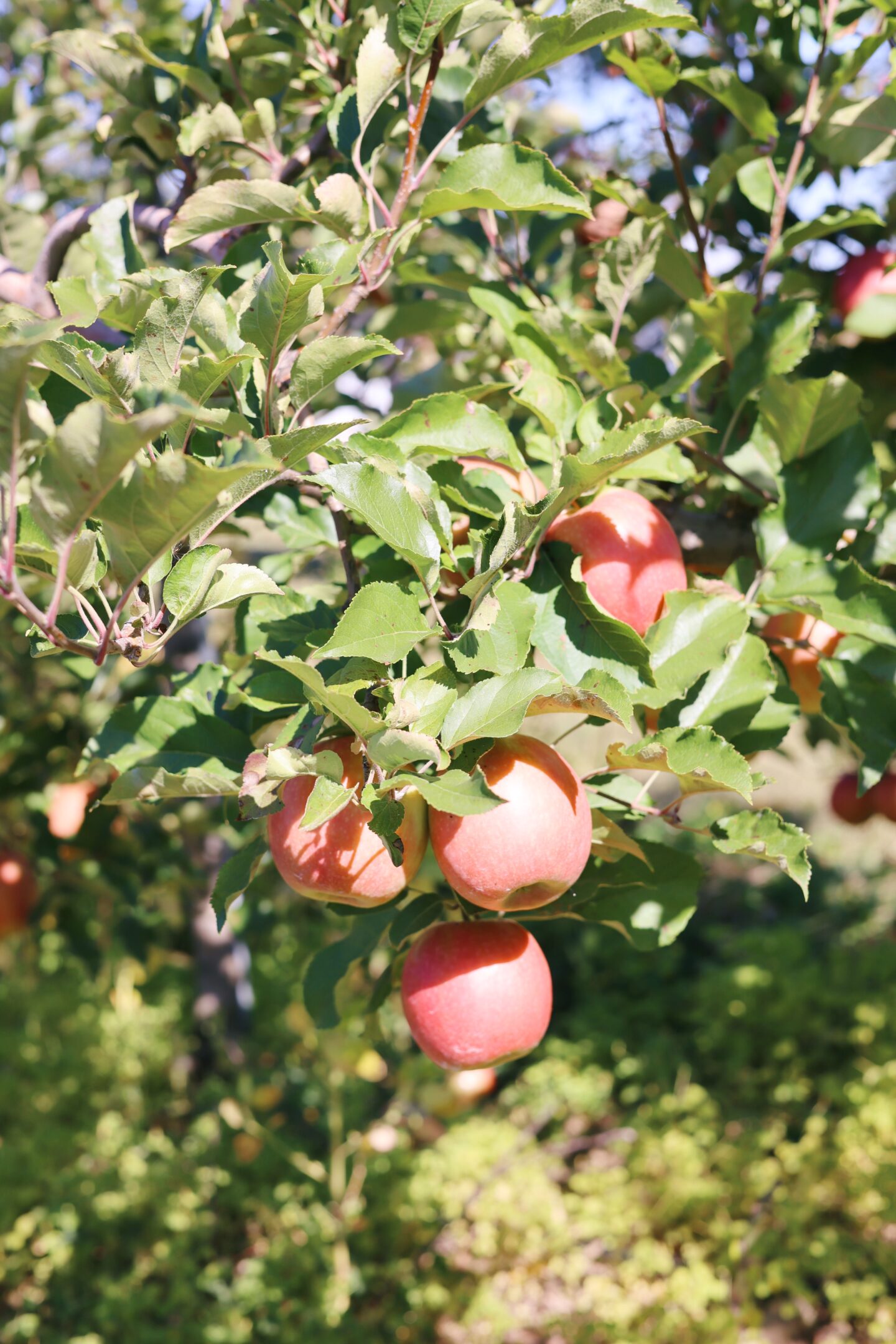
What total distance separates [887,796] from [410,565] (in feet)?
2.83

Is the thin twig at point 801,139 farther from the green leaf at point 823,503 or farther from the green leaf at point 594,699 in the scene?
the green leaf at point 594,699

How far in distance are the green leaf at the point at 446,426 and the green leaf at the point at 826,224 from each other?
0.46 m

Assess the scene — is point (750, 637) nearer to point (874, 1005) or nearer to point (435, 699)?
point (435, 699)

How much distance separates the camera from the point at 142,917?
1721 millimetres

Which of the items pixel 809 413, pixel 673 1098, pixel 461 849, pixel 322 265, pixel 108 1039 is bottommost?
pixel 108 1039

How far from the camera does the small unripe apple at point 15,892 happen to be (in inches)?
63.1

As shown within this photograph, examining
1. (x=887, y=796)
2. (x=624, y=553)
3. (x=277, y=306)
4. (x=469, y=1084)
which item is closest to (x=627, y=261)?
(x=624, y=553)

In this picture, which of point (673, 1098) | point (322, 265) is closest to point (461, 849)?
point (322, 265)

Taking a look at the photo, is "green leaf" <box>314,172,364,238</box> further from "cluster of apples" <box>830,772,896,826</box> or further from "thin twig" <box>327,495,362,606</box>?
"cluster of apples" <box>830,772,896,826</box>

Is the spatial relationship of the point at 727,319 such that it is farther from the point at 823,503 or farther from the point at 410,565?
the point at 410,565

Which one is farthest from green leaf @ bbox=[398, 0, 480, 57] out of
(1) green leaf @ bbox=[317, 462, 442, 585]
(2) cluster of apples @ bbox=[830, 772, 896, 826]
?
(2) cluster of apples @ bbox=[830, 772, 896, 826]

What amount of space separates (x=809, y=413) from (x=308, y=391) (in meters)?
0.46

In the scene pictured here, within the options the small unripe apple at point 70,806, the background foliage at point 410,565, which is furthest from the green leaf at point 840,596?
the small unripe apple at point 70,806

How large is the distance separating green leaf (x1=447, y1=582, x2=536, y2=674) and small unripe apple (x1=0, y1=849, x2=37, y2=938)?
1.29 m
